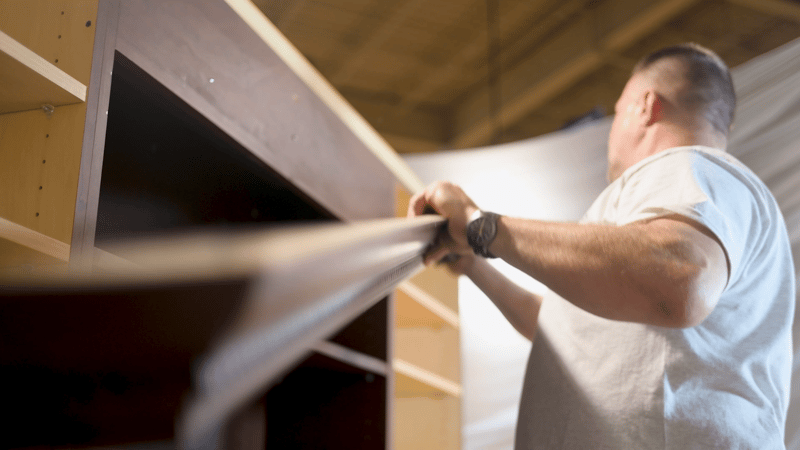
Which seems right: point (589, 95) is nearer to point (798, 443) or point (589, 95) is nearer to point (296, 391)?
point (798, 443)

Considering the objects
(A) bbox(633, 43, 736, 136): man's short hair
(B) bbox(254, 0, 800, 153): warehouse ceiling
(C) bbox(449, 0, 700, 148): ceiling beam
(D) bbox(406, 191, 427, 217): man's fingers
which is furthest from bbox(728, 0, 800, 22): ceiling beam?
(D) bbox(406, 191, 427, 217): man's fingers

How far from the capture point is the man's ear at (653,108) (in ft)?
4.81

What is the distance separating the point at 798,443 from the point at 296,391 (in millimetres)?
1563

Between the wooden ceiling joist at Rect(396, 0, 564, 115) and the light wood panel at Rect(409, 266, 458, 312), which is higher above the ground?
the wooden ceiling joist at Rect(396, 0, 564, 115)

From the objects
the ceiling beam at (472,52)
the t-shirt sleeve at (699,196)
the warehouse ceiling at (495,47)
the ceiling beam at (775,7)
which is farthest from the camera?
the ceiling beam at (472,52)

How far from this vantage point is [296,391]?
1977 millimetres

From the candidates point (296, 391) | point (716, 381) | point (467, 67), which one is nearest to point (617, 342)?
point (716, 381)

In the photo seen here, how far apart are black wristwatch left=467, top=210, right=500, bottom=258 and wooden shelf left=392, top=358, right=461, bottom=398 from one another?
121 centimetres

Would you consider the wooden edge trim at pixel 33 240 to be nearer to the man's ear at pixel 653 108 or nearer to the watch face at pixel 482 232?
the watch face at pixel 482 232

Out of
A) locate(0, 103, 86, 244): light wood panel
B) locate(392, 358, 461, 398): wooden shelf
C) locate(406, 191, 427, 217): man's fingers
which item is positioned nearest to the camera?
locate(0, 103, 86, 244): light wood panel

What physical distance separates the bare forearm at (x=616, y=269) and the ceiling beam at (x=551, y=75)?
363 centimetres

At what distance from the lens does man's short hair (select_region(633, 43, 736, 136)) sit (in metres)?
1.44

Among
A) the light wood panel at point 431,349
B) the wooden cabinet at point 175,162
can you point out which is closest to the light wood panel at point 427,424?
the light wood panel at point 431,349

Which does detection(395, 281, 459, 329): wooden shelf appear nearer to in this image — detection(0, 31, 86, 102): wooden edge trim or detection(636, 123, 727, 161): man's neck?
detection(636, 123, 727, 161): man's neck
